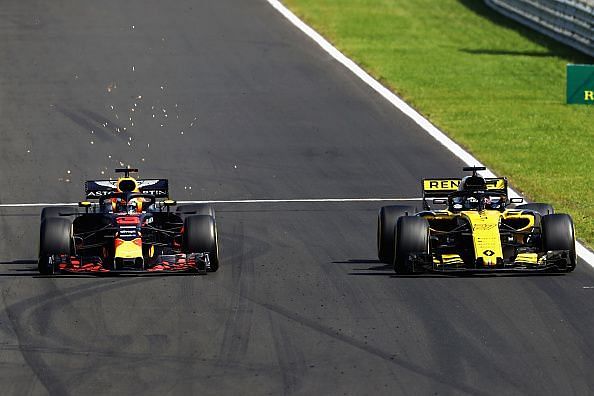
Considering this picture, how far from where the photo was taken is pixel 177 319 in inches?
701

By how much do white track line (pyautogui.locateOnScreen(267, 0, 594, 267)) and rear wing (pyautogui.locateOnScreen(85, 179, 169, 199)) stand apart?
5.64 meters

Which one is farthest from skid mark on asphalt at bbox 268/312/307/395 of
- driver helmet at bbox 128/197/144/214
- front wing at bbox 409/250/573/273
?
driver helmet at bbox 128/197/144/214

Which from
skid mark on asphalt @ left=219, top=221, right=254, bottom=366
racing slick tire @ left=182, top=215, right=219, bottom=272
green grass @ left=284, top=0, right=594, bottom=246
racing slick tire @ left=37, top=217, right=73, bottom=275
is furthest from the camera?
green grass @ left=284, top=0, right=594, bottom=246

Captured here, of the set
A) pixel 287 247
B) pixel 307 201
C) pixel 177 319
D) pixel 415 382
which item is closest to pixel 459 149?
pixel 307 201

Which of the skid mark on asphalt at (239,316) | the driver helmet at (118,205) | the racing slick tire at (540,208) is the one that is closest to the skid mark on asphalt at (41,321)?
the skid mark on asphalt at (239,316)

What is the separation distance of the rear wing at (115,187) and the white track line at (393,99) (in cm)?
564

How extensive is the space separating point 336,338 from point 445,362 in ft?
4.73

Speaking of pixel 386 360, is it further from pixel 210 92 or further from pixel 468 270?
pixel 210 92

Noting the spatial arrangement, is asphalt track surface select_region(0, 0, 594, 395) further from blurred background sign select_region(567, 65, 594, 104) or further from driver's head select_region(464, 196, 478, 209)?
blurred background sign select_region(567, 65, 594, 104)

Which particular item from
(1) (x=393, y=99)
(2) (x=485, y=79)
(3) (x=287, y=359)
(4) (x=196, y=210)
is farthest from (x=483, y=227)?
(2) (x=485, y=79)

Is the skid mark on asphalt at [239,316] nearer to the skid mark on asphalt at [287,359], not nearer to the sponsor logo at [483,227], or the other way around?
the skid mark on asphalt at [287,359]

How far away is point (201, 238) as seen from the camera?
787 inches

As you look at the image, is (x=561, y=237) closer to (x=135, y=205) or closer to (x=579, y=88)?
(x=135, y=205)

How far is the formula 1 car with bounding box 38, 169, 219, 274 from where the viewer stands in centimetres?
1986
